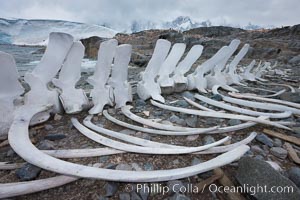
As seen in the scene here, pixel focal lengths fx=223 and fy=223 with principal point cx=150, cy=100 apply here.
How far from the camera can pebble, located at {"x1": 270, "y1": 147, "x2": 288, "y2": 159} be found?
2043mm

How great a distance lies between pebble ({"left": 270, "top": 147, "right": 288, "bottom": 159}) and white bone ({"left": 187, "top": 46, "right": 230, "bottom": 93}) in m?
2.10

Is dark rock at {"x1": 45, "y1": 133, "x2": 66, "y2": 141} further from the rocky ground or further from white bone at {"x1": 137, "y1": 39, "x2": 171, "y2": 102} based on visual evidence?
white bone at {"x1": 137, "y1": 39, "x2": 171, "y2": 102}

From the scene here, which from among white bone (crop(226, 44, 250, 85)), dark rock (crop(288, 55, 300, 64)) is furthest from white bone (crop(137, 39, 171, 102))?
dark rock (crop(288, 55, 300, 64))

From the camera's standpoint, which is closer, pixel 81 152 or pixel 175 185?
pixel 175 185

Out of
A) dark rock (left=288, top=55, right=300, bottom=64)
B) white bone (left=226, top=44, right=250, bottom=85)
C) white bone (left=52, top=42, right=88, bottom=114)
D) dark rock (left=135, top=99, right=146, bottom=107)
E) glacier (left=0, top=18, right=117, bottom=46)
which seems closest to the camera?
white bone (left=52, top=42, right=88, bottom=114)

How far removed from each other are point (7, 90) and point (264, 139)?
2549mm

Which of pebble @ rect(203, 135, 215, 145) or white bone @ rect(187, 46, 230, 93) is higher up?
white bone @ rect(187, 46, 230, 93)

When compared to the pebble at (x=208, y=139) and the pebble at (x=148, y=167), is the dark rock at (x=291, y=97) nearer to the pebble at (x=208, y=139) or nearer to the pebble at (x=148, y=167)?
the pebble at (x=208, y=139)

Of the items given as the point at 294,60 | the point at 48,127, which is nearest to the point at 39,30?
the point at 294,60

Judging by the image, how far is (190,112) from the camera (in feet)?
9.39

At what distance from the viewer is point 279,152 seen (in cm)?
207

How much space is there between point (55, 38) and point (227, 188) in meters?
2.11

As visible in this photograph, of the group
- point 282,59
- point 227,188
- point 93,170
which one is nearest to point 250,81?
point 227,188

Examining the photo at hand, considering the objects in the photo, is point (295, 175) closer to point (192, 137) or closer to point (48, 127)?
point (192, 137)
